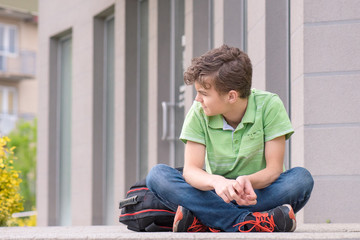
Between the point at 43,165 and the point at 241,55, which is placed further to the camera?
the point at 43,165

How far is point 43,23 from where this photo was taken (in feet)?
44.1

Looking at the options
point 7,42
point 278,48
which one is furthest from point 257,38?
point 7,42

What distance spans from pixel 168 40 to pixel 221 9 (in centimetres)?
189

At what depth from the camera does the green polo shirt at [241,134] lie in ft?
12.5

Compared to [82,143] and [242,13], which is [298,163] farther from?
[82,143]

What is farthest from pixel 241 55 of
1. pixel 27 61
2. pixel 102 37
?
pixel 27 61

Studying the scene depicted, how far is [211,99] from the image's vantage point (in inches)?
147

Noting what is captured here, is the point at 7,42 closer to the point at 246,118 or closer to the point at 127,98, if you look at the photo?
the point at 127,98

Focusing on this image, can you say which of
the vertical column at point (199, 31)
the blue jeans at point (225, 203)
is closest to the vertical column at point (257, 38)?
the vertical column at point (199, 31)

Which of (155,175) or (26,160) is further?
(26,160)

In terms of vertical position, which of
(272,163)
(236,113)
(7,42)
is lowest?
(272,163)

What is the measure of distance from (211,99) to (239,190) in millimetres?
574

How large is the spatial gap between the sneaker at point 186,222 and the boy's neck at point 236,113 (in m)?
0.52

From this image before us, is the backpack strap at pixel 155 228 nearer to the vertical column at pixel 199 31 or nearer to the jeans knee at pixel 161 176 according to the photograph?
the jeans knee at pixel 161 176
